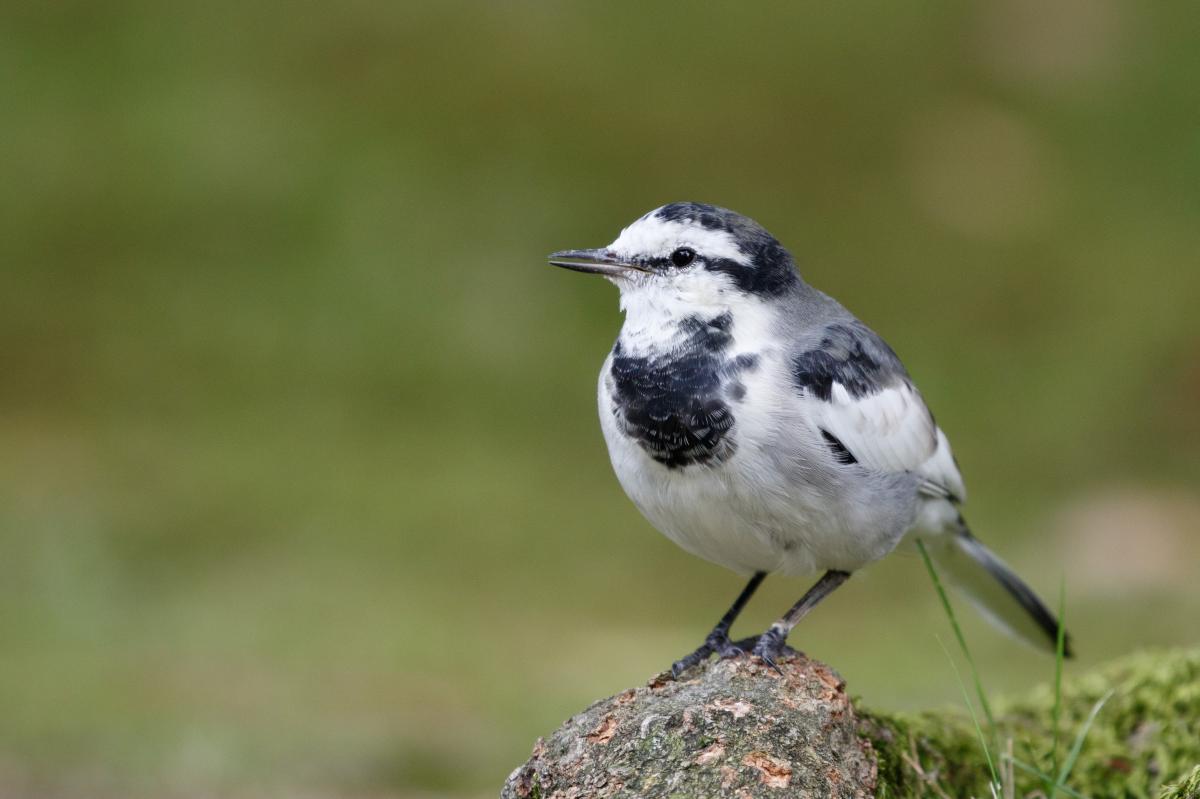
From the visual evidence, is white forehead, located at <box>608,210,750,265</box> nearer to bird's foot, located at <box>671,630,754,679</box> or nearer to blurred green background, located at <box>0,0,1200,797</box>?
bird's foot, located at <box>671,630,754,679</box>

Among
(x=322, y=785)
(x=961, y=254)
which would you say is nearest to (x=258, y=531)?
(x=322, y=785)

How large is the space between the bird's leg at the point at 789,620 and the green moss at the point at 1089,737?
37 cm

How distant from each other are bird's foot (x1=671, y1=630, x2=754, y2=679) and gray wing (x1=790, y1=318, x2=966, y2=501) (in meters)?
0.76

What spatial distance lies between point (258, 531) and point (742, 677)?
8.03 meters

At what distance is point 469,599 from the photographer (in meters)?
11.2

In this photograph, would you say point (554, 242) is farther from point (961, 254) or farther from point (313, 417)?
point (961, 254)

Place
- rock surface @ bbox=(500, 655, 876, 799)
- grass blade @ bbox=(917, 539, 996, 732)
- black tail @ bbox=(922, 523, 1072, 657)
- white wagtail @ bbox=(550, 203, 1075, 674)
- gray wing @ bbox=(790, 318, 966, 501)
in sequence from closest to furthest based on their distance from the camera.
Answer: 1. rock surface @ bbox=(500, 655, 876, 799)
2. grass blade @ bbox=(917, 539, 996, 732)
3. white wagtail @ bbox=(550, 203, 1075, 674)
4. gray wing @ bbox=(790, 318, 966, 501)
5. black tail @ bbox=(922, 523, 1072, 657)

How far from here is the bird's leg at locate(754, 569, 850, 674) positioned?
459 centimetres

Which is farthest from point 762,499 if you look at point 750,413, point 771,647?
point 771,647

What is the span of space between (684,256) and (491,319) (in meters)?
8.27

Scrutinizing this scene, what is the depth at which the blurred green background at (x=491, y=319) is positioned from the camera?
34.9 ft

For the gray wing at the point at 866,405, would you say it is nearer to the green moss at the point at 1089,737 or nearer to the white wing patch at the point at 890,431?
the white wing patch at the point at 890,431

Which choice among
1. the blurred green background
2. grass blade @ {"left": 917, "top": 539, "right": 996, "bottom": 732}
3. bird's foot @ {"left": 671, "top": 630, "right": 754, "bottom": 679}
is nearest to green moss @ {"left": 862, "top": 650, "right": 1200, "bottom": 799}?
grass blade @ {"left": 917, "top": 539, "right": 996, "bottom": 732}

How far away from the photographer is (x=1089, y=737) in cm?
511
